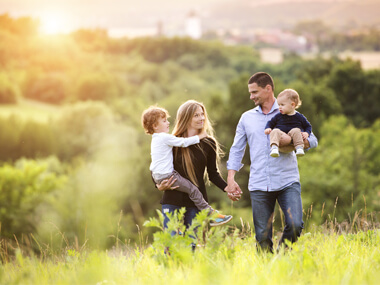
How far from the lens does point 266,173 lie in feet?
15.2

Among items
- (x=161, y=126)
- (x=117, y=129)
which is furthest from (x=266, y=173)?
(x=117, y=129)

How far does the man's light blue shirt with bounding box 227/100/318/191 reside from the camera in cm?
461

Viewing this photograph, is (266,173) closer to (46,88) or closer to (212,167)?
(212,167)

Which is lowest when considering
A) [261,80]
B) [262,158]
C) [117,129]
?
[117,129]

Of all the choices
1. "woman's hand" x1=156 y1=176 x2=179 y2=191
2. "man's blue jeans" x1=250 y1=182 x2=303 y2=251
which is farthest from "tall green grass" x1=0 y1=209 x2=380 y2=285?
"woman's hand" x1=156 y1=176 x2=179 y2=191

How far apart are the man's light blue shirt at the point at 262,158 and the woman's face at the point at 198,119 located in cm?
42

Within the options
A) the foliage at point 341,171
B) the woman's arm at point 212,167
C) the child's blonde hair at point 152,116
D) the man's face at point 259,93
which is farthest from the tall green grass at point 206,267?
the foliage at point 341,171

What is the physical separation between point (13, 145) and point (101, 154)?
411 inches

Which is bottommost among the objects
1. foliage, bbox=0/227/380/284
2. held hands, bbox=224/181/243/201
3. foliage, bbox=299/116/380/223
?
foliage, bbox=299/116/380/223

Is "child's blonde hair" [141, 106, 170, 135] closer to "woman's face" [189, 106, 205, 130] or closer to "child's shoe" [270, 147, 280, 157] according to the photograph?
"woman's face" [189, 106, 205, 130]

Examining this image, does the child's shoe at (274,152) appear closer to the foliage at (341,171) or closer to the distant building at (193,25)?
the foliage at (341,171)

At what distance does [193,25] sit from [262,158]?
370 feet

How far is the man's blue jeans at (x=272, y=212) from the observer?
4445 mm

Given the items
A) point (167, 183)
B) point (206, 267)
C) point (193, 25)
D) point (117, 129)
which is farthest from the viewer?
point (193, 25)
